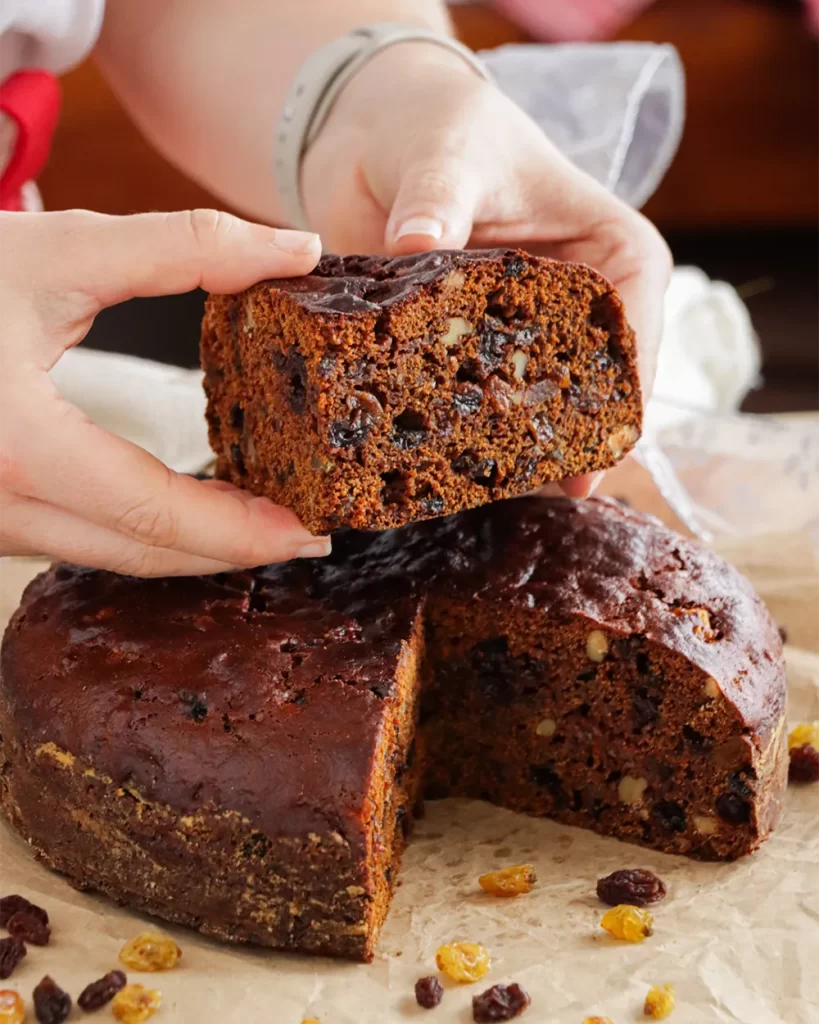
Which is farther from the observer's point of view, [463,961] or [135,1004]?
[463,961]

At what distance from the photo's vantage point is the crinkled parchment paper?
1982 mm

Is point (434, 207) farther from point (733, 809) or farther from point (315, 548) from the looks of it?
point (733, 809)

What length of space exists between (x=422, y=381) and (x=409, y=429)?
0.08 metres

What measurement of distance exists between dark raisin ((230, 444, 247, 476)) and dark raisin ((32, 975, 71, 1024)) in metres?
0.97

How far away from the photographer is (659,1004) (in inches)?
77.0

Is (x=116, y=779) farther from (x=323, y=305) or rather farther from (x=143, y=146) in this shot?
(x=143, y=146)

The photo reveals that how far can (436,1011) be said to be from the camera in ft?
6.48

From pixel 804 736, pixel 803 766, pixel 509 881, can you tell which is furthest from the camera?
pixel 804 736

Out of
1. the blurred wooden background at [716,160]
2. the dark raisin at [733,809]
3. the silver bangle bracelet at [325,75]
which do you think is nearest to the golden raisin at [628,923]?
the dark raisin at [733,809]

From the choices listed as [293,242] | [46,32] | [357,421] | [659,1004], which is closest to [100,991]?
[659,1004]

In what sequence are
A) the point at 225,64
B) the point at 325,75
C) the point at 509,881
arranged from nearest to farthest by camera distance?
the point at 509,881, the point at 325,75, the point at 225,64

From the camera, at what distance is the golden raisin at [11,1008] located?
191 centimetres

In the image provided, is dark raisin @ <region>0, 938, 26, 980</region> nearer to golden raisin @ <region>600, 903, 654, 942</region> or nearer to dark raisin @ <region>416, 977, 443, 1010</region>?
dark raisin @ <region>416, 977, 443, 1010</region>

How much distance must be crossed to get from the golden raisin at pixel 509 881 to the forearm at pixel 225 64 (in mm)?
1984
